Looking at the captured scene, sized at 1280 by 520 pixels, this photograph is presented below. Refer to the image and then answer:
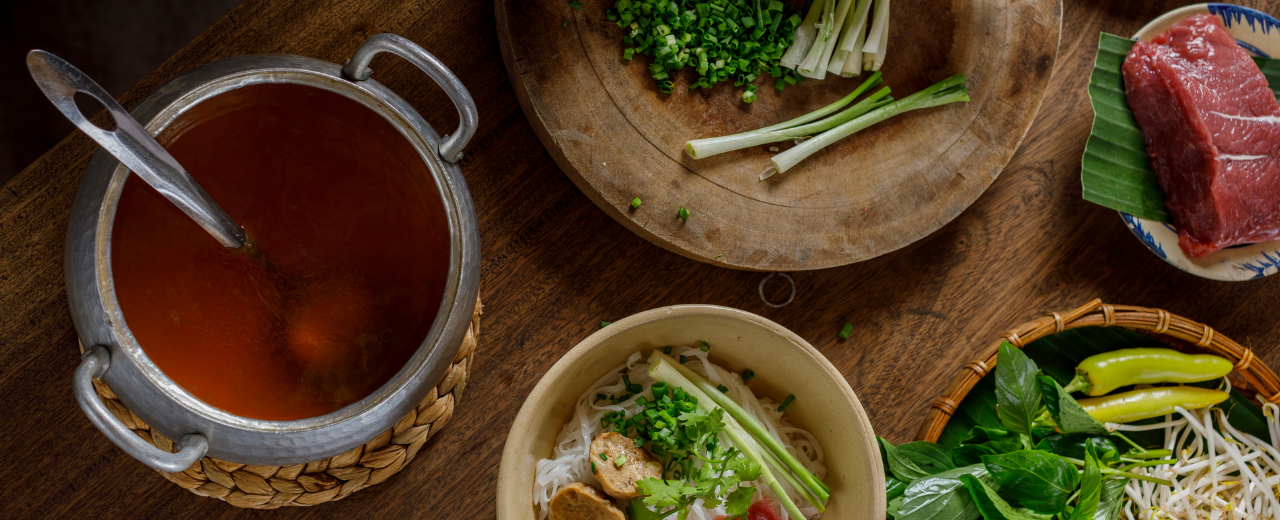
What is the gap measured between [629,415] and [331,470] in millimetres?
552

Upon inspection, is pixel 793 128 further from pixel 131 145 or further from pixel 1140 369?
pixel 131 145

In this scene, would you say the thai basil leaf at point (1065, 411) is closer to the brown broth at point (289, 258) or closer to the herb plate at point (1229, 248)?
the herb plate at point (1229, 248)

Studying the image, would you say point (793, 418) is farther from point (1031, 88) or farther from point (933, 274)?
point (1031, 88)

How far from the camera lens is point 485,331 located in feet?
4.86

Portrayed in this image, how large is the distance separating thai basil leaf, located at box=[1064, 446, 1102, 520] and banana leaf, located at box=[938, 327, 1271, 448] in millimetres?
183

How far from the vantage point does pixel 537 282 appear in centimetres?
149

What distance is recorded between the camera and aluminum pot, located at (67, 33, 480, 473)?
97cm

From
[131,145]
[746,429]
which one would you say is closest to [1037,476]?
[746,429]

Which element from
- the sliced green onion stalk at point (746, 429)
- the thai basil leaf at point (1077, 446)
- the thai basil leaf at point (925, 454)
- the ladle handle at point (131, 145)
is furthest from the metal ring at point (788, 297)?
the ladle handle at point (131, 145)

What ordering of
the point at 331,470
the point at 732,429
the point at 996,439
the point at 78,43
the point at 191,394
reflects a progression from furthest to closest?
the point at 78,43, the point at 996,439, the point at 732,429, the point at 331,470, the point at 191,394

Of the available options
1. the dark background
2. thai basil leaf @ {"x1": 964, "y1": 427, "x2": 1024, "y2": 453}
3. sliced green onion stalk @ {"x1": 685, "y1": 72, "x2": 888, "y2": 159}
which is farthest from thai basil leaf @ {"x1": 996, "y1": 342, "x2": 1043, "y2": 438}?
the dark background

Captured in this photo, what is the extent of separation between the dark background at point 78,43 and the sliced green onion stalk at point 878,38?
194 cm

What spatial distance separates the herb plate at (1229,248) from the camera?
1.60 m

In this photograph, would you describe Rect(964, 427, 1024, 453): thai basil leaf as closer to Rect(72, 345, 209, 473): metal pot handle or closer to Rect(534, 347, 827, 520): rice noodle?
Rect(534, 347, 827, 520): rice noodle
